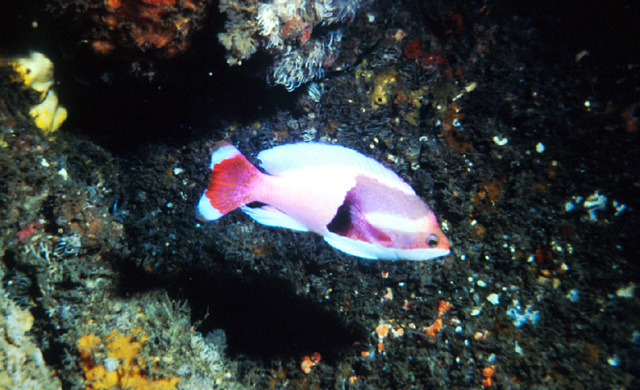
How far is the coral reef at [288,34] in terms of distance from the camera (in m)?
2.58

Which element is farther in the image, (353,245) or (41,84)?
(41,84)

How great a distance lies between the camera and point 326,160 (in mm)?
1994

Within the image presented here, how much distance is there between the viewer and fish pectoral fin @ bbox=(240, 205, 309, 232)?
2.14m

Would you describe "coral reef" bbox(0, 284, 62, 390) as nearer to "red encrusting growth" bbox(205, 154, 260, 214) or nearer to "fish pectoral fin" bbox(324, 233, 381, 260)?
"red encrusting growth" bbox(205, 154, 260, 214)

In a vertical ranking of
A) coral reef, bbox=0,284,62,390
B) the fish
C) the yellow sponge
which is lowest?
coral reef, bbox=0,284,62,390

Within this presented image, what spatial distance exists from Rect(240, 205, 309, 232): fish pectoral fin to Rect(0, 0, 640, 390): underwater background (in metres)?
0.94

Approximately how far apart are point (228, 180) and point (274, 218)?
402 millimetres

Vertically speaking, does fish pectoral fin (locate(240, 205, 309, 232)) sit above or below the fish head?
below

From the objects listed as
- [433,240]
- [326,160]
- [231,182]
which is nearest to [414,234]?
[433,240]

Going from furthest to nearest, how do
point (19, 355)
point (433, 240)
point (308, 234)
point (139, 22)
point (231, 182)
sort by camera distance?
1. point (308, 234)
2. point (19, 355)
3. point (139, 22)
4. point (231, 182)
5. point (433, 240)

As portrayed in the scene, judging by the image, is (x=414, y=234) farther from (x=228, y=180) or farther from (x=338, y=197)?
(x=228, y=180)

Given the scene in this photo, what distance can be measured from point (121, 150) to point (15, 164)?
2.75 ft

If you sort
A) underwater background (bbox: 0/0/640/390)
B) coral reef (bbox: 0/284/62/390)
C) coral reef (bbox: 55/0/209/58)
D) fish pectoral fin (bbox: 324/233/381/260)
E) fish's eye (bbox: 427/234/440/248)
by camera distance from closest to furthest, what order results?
fish's eye (bbox: 427/234/440/248) → fish pectoral fin (bbox: 324/233/381/260) → coral reef (bbox: 55/0/209/58) → underwater background (bbox: 0/0/640/390) → coral reef (bbox: 0/284/62/390)

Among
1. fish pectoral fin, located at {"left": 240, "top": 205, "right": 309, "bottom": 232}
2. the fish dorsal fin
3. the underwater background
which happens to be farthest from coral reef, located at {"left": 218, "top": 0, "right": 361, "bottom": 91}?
fish pectoral fin, located at {"left": 240, "top": 205, "right": 309, "bottom": 232}
